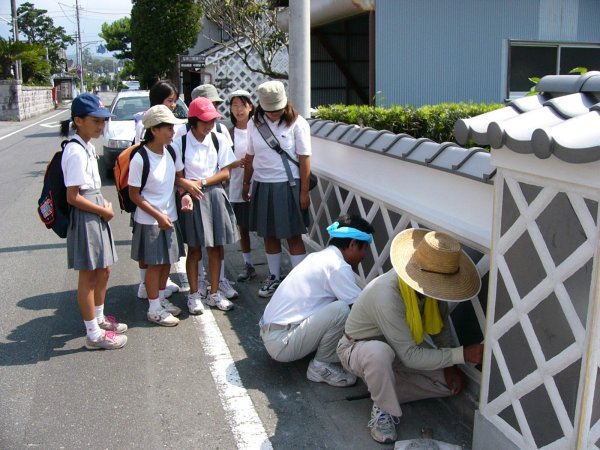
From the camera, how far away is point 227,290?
5.71 meters

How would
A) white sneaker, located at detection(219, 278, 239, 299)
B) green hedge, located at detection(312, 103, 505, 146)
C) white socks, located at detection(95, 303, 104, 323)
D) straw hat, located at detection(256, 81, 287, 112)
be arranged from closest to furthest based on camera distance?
white socks, located at detection(95, 303, 104, 323)
straw hat, located at detection(256, 81, 287, 112)
white sneaker, located at detection(219, 278, 239, 299)
green hedge, located at detection(312, 103, 505, 146)

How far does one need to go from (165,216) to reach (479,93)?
685 cm

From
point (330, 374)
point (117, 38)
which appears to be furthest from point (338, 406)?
point (117, 38)

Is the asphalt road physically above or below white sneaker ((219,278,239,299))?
below

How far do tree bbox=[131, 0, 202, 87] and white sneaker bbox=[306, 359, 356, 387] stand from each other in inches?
837

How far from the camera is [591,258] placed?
2.39 m

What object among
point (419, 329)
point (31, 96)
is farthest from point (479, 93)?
point (31, 96)

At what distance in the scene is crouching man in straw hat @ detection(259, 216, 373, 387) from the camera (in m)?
4.09

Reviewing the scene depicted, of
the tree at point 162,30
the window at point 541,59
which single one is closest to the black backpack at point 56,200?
the window at point 541,59

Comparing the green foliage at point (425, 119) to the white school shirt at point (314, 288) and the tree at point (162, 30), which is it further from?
the tree at point (162, 30)

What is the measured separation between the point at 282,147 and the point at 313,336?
1869mm

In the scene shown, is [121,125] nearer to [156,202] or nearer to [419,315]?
[156,202]

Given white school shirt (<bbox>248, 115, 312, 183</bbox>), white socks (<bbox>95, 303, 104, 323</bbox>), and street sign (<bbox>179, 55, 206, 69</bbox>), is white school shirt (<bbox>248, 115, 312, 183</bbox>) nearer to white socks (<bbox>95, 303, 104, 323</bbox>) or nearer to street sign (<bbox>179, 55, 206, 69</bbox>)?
white socks (<bbox>95, 303, 104, 323</bbox>)

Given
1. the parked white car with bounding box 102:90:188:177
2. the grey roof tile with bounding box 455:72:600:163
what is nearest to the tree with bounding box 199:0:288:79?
the parked white car with bounding box 102:90:188:177
